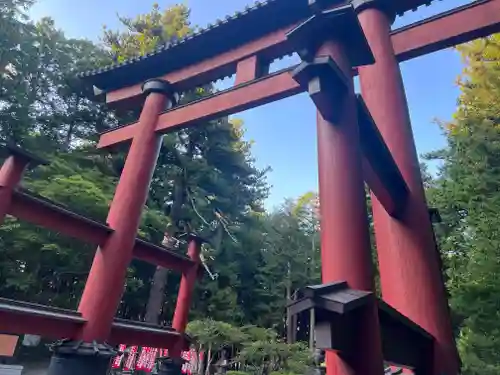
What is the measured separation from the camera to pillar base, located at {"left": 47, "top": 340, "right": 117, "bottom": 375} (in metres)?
3.68

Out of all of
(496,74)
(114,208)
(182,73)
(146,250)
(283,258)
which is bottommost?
(146,250)

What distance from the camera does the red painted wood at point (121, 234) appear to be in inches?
161

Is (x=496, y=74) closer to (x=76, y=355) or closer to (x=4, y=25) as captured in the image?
(x=76, y=355)

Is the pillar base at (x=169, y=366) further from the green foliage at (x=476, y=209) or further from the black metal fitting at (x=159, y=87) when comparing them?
the green foliage at (x=476, y=209)

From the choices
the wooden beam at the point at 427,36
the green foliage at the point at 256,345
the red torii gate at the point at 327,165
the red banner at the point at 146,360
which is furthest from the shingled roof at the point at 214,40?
the red banner at the point at 146,360

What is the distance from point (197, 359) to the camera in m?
12.7

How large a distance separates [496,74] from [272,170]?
10.2m

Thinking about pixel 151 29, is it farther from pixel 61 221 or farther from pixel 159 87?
pixel 61 221

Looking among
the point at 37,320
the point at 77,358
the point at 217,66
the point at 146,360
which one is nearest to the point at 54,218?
the point at 37,320

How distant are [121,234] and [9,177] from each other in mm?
Answer: 1452

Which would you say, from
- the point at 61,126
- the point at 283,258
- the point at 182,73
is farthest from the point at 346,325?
the point at 283,258

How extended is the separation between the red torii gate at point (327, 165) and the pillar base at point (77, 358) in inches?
0.4

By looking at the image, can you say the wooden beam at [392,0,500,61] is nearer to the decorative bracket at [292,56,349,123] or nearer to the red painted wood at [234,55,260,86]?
the red painted wood at [234,55,260,86]

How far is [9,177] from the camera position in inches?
135
